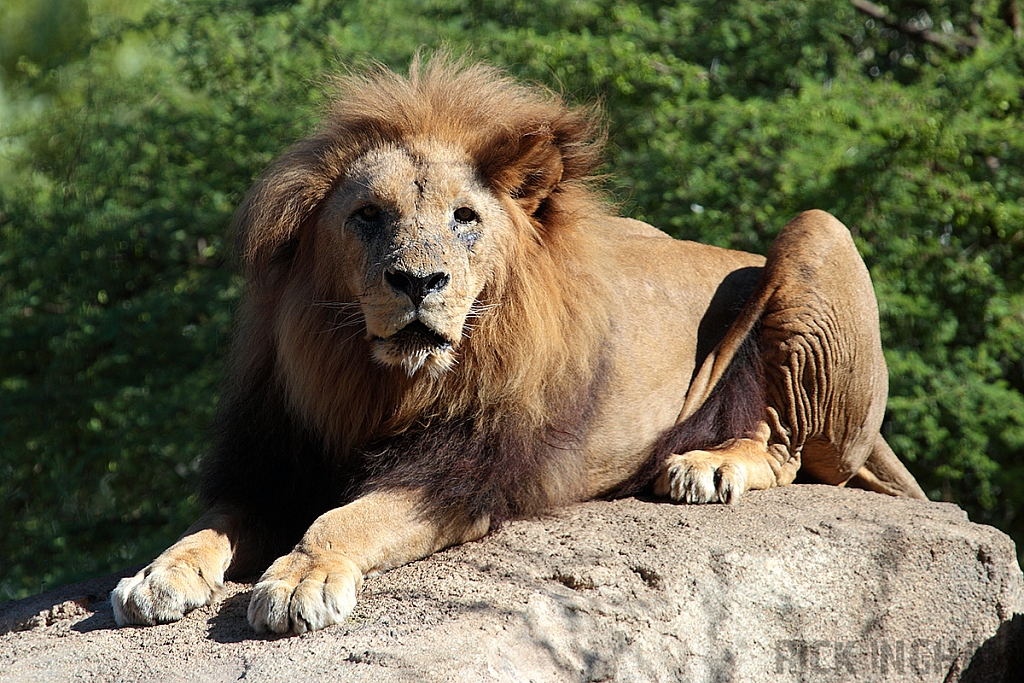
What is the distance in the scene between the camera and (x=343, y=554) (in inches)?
127

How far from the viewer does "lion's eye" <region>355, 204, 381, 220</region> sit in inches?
136

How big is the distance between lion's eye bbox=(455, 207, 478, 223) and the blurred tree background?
11.2ft

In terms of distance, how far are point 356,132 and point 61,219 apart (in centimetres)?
472

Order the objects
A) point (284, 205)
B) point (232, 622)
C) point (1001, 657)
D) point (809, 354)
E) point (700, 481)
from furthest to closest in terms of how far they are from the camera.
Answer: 1. point (809, 354)
2. point (1001, 657)
3. point (700, 481)
4. point (284, 205)
5. point (232, 622)

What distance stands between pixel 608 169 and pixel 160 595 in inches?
177

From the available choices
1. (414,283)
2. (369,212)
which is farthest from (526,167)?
(414,283)

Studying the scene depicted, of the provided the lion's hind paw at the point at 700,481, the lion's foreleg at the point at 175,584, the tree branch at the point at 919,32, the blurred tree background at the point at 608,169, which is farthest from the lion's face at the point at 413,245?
the tree branch at the point at 919,32

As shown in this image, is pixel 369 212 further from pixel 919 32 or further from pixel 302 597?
pixel 919 32

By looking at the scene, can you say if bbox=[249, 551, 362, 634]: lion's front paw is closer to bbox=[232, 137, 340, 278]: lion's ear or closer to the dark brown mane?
the dark brown mane

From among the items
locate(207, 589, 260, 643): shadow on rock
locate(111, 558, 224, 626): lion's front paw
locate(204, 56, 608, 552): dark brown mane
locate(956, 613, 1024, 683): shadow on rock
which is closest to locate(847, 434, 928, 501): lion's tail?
locate(956, 613, 1024, 683): shadow on rock

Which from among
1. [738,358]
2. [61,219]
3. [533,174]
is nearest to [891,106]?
[738,358]

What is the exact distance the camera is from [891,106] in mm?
7254

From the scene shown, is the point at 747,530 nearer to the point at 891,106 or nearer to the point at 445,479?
the point at 445,479

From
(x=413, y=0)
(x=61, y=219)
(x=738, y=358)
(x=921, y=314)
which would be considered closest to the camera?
(x=738, y=358)
